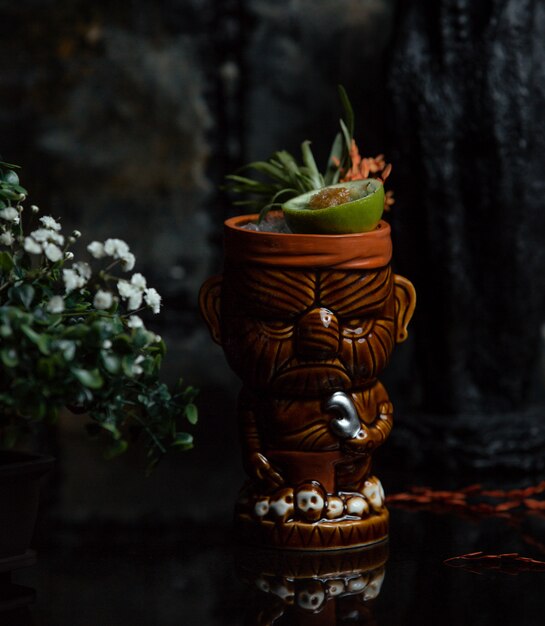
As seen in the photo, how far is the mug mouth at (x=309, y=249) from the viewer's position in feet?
4.53

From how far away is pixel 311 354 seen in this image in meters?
1.39

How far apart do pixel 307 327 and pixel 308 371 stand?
0.05m

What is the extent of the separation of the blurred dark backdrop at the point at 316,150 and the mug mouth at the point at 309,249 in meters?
0.46

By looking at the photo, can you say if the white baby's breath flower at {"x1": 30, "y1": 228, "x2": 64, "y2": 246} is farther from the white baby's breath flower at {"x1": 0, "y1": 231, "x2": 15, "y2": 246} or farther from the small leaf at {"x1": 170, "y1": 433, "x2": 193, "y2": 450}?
the small leaf at {"x1": 170, "y1": 433, "x2": 193, "y2": 450}

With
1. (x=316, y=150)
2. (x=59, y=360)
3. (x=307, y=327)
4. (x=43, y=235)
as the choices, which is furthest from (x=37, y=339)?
(x=316, y=150)

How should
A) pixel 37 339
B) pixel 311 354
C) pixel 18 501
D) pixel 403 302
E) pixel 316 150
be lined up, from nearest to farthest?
pixel 37 339, pixel 18 501, pixel 311 354, pixel 403 302, pixel 316 150

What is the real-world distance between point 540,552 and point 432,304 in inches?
20.3

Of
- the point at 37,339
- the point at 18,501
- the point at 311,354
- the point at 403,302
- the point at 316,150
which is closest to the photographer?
the point at 37,339

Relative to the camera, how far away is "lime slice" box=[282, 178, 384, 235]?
139 cm

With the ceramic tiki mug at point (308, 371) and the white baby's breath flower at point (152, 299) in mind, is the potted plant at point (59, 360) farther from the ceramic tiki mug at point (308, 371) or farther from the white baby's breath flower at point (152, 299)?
the ceramic tiki mug at point (308, 371)

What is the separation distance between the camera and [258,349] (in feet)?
4.61

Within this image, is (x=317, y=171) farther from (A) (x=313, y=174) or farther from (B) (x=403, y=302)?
(B) (x=403, y=302)

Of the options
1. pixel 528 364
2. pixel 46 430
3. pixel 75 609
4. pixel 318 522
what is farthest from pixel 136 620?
pixel 528 364

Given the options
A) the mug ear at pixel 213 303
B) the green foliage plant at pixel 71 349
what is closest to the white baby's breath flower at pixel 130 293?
the green foliage plant at pixel 71 349
